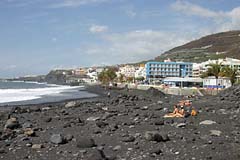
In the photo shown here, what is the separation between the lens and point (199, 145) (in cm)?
1291

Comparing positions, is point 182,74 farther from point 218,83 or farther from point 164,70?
point 218,83

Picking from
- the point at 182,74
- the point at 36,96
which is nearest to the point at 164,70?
the point at 182,74

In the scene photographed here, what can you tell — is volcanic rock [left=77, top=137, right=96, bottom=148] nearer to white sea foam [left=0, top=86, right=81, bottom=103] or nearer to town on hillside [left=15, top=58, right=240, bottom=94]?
white sea foam [left=0, top=86, right=81, bottom=103]

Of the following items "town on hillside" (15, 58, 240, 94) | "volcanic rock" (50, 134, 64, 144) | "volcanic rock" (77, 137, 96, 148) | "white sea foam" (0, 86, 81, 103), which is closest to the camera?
"volcanic rock" (77, 137, 96, 148)

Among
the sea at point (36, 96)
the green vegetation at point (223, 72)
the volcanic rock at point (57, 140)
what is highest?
the green vegetation at point (223, 72)

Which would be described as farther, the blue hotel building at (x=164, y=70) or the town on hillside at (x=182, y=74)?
the blue hotel building at (x=164, y=70)

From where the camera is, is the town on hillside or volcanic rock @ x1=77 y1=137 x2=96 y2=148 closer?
volcanic rock @ x1=77 y1=137 x2=96 y2=148

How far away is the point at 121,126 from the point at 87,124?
7.97 ft

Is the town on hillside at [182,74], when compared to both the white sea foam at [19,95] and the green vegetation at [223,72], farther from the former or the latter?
the white sea foam at [19,95]

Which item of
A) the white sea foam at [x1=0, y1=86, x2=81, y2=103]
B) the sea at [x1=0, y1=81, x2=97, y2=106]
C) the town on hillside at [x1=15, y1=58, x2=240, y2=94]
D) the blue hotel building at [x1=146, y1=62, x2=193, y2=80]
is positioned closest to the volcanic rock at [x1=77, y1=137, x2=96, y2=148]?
the sea at [x1=0, y1=81, x2=97, y2=106]

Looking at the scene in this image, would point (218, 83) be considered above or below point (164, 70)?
below

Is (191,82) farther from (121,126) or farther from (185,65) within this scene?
(121,126)

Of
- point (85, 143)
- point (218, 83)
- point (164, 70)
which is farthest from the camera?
point (164, 70)

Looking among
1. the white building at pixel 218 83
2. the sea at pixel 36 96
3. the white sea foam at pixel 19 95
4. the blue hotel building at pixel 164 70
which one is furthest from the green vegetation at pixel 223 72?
the blue hotel building at pixel 164 70
